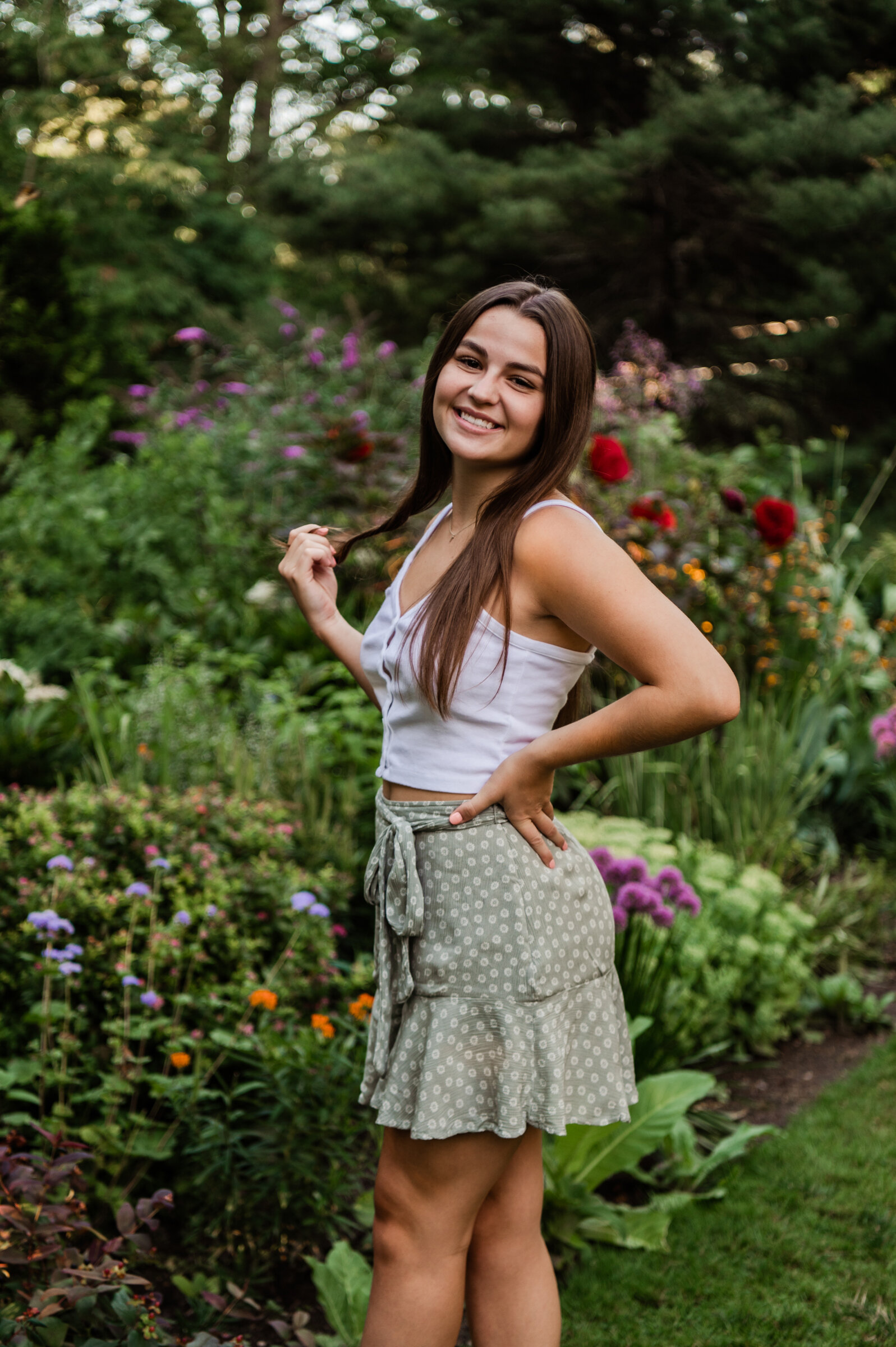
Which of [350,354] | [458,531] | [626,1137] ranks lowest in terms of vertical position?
[350,354]

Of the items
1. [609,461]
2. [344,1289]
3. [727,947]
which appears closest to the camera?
[344,1289]

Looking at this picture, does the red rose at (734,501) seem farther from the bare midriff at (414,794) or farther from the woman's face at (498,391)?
the bare midriff at (414,794)

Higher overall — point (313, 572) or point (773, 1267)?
point (313, 572)

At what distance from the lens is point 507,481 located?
5.25 feet

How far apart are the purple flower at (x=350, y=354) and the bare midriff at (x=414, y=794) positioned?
232 inches

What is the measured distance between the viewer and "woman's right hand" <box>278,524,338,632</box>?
6.08ft

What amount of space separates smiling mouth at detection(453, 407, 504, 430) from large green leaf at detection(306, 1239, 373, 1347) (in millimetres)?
1540

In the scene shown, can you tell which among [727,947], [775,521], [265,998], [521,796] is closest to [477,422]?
[521,796]

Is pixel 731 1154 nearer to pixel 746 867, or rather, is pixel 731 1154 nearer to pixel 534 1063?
pixel 746 867

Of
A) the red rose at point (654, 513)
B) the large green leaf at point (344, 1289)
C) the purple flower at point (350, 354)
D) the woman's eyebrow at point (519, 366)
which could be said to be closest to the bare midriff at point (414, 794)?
the woman's eyebrow at point (519, 366)

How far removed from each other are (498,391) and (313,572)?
20.6 inches

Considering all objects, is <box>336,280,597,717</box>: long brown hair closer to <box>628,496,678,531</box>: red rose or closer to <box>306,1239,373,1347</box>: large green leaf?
<box>306,1239,373,1347</box>: large green leaf

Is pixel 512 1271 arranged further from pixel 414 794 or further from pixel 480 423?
pixel 480 423

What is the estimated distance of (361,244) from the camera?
1258cm
